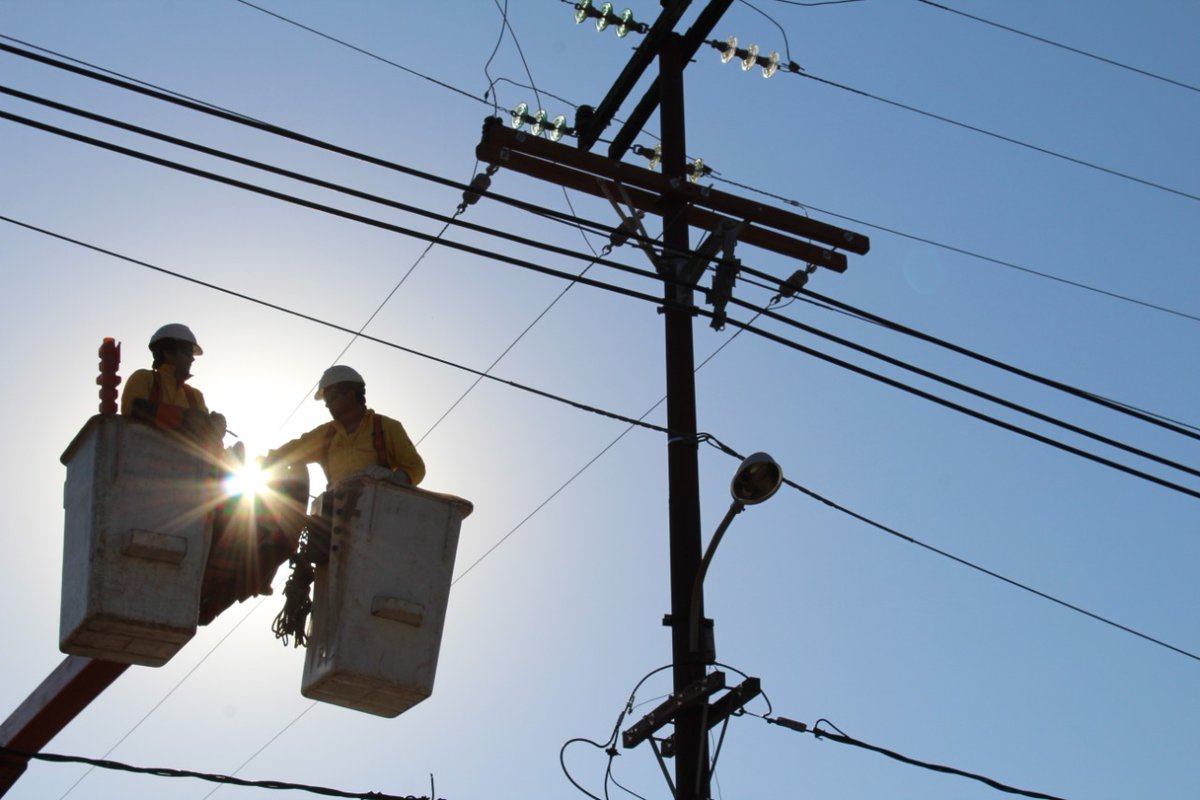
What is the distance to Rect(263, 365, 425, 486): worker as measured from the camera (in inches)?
334

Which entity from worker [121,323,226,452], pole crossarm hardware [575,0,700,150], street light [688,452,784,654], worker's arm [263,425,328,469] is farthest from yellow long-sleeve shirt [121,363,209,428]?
pole crossarm hardware [575,0,700,150]

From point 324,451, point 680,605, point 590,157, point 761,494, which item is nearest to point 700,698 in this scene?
point 680,605

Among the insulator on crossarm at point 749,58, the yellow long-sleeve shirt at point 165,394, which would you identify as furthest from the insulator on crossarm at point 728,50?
the yellow long-sleeve shirt at point 165,394

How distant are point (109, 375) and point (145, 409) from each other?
299 mm

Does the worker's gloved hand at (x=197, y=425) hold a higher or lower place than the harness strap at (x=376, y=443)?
lower

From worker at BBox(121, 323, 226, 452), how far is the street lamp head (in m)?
2.56

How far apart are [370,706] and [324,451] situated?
1.53m

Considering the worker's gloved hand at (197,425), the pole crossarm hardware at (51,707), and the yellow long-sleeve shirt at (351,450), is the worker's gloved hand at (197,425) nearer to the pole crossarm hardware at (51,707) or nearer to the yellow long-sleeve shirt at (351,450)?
the yellow long-sleeve shirt at (351,450)

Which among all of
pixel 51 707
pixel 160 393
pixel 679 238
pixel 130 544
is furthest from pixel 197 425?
pixel 679 238

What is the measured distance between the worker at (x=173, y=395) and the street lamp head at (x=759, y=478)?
2.56m

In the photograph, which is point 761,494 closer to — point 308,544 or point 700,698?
point 700,698

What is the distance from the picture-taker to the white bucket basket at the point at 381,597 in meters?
7.66

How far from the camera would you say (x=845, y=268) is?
36.8 ft

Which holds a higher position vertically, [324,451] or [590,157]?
[590,157]
